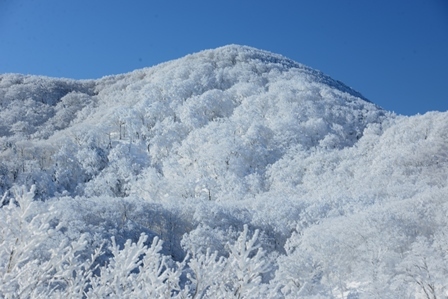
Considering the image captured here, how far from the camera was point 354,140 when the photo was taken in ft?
334

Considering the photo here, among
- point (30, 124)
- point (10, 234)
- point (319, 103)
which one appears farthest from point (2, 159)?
point (10, 234)

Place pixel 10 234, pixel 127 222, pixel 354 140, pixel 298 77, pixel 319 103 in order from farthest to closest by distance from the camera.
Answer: pixel 298 77
pixel 319 103
pixel 354 140
pixel 127 222
pixel 10 234

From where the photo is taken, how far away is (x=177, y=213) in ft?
203

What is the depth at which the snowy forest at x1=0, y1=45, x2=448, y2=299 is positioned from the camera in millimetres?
9797

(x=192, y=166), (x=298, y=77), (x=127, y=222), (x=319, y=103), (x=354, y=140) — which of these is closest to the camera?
(x=127, y=222)

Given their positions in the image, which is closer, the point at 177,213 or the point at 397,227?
the point at 397,227

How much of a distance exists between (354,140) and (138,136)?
158ft

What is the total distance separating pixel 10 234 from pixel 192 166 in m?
85.1

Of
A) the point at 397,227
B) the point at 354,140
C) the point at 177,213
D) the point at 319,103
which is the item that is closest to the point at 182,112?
the point at 319,103

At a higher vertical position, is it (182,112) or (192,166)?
(182,112)

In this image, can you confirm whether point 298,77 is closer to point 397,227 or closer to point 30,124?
point 30,124

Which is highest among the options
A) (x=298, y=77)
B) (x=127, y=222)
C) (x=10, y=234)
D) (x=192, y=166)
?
(x=298, y=77)

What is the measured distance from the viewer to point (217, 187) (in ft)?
270

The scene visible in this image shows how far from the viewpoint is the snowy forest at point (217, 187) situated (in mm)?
9797
